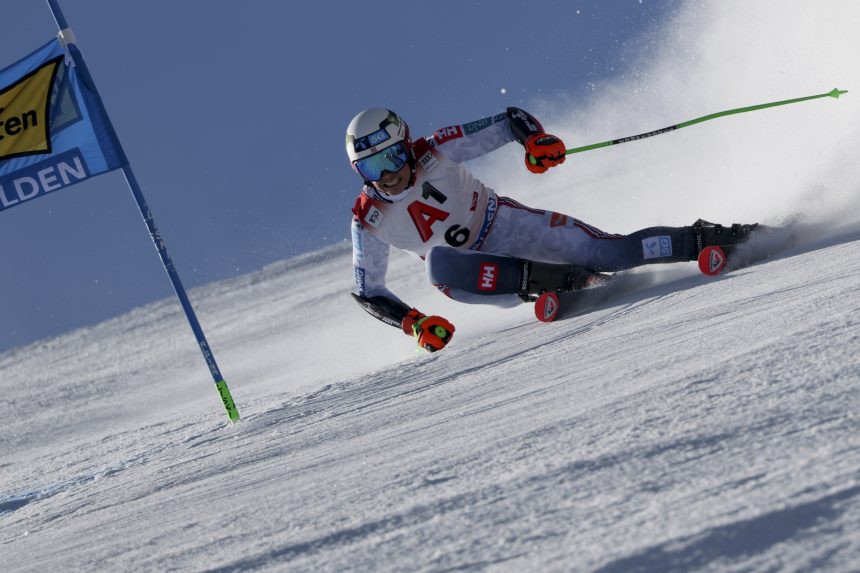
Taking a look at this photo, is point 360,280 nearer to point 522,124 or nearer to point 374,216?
point 374,216

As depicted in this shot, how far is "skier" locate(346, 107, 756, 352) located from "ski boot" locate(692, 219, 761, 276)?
24 centimetres

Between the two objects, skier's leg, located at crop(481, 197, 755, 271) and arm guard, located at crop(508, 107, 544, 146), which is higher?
arm guard, located at crop(508, 107, 544, 146)

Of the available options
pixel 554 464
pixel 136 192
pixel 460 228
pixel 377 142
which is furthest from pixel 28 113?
pixel 554 464

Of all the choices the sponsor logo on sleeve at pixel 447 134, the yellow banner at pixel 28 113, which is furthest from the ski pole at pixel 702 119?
the yellow banner at pixel 28 113

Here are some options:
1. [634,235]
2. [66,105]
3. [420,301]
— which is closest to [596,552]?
[634,235]

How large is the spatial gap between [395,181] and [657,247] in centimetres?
149

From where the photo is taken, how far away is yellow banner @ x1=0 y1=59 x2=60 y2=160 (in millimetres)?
5809

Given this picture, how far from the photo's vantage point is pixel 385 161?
17.6 ft

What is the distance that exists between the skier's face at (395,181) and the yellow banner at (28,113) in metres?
2.11

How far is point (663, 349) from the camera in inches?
116

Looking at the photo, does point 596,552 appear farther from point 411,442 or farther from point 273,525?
point 411,442

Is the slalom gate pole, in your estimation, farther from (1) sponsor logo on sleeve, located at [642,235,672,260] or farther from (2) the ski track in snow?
(1) sponsor logo on sleeve, located at [642,235,672,260]

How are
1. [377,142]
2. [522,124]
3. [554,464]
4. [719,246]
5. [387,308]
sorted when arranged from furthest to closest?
[387,308] < [522,124] < [377,142] < [719,246] < [554,464]

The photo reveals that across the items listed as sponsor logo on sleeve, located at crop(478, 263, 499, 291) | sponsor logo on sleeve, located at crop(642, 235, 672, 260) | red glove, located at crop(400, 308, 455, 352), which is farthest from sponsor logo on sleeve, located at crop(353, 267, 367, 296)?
sponsor logo on sleeve, located at crop(642, 235, 672, 260)
